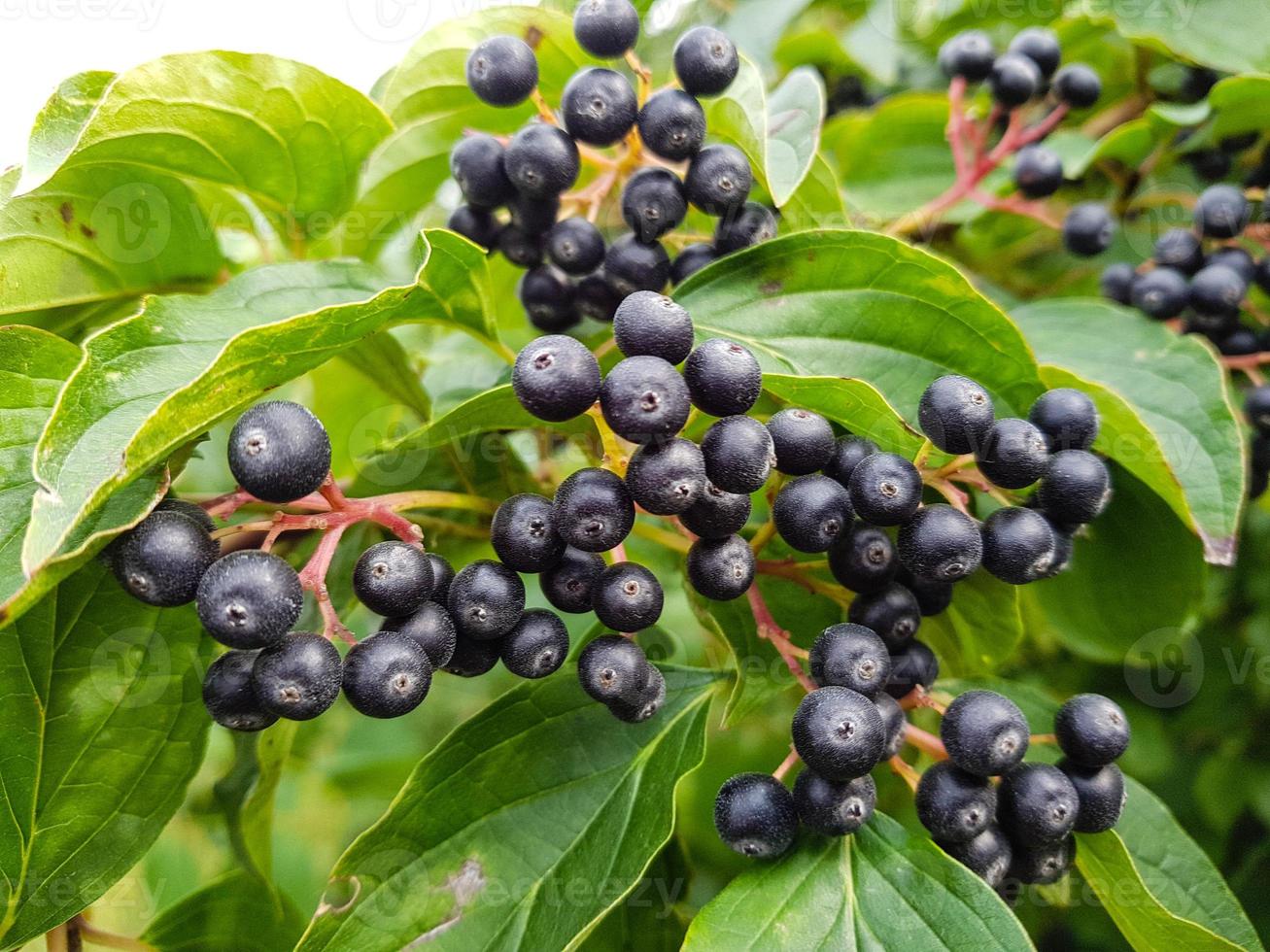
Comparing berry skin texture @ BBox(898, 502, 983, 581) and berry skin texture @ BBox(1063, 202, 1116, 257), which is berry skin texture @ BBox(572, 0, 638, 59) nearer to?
berry skin texture @ BBox(898, 502, 983, 581)

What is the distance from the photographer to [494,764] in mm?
1643

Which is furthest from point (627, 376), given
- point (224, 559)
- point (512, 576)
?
point (224, 559)

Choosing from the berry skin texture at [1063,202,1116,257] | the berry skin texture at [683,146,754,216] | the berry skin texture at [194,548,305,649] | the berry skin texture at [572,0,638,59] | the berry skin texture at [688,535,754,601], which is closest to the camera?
the berry skin texture at [194,548,305,649]

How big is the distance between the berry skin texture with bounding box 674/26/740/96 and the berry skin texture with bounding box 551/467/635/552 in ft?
2.70

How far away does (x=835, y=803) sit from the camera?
55.2 inches

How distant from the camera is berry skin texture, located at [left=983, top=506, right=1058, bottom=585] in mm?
1477

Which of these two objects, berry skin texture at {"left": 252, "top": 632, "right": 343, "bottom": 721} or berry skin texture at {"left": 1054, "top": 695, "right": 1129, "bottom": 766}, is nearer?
berry skin texture at {"left": 252, "top": 632, "right": 343, "bottom": 721}

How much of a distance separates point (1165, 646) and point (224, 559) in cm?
219

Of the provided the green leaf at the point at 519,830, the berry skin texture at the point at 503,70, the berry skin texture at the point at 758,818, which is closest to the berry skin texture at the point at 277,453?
the green leaf at the point at 519,830

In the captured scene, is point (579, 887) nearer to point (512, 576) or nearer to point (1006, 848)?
point (512, 576)

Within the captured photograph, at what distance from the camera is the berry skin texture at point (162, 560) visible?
1.25 m

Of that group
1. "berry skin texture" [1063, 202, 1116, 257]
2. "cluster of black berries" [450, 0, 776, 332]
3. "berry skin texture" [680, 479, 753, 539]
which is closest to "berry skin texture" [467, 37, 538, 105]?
"cluster of black berries" [450, 0, 776, 332]

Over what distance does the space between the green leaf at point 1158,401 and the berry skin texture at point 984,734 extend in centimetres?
59

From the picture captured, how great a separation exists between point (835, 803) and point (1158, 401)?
3.90ft
